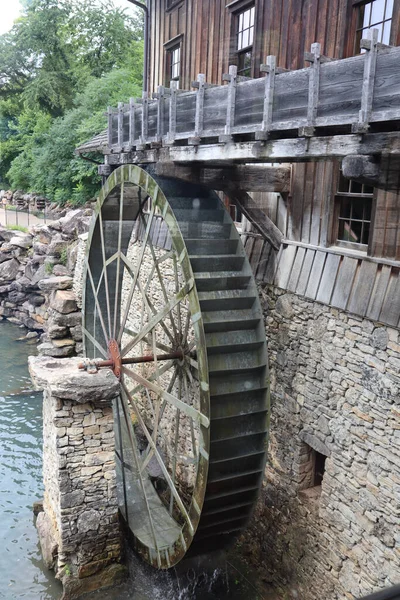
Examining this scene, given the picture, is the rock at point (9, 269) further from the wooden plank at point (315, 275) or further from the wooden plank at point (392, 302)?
the wooden plank at point (392, 302)

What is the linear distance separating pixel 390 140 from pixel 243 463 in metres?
3.50

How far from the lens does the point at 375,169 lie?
12.2 ft

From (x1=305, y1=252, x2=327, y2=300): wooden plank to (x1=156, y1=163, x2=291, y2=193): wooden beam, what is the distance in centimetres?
91

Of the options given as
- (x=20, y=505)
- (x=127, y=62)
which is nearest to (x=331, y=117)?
(x=20, y=505)

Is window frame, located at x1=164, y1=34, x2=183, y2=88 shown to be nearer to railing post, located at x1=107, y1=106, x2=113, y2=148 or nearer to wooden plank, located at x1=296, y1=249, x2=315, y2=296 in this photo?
railing post, located at x1=107, y1=106, x2=113, y2=148

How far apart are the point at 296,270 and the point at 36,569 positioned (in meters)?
4.88

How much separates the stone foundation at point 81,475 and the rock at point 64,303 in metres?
6.18

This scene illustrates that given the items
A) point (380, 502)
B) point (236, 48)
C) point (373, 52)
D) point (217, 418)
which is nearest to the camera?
point (373, 52)

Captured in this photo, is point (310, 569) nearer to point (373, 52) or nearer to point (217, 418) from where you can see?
point (217, 418)

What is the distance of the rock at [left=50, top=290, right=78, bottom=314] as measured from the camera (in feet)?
42.3

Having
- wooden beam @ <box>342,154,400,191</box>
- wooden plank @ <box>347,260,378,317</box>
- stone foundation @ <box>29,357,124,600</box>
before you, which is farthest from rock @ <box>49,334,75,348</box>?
wooden beam @ <box>342,154,400,191</box>

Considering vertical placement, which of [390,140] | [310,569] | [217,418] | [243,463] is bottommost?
[310,569]

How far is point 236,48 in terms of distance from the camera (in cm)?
707

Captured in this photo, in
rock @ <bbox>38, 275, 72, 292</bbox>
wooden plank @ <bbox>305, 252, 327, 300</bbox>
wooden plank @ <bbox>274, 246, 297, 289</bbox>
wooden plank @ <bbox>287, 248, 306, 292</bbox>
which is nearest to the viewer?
wooden plank @ <bbox>305, 252, 327, 300</bbox>
